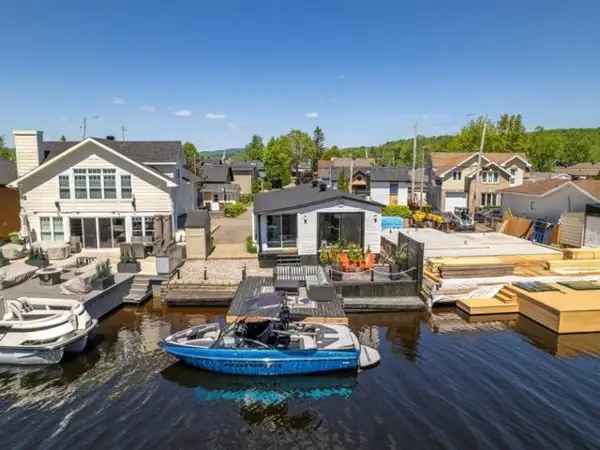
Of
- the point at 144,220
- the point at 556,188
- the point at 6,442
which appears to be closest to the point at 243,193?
the point at 144,220

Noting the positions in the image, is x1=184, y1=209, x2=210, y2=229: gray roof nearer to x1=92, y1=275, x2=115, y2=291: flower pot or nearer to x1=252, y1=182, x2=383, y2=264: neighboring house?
x1=252, y1=182, x2=383, y2=264: neighboring house

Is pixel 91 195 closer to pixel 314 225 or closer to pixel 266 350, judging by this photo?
pixel 314 225

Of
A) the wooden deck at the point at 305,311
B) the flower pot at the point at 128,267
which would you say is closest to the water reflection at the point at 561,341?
A: the wooden deck at the point at 305,311

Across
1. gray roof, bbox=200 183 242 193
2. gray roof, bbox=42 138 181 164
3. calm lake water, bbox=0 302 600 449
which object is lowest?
calm lake water, bbox=0 302 600 449

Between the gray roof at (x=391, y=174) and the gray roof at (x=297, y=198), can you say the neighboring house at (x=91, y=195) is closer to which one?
the gray roof at (x=297, y=198)

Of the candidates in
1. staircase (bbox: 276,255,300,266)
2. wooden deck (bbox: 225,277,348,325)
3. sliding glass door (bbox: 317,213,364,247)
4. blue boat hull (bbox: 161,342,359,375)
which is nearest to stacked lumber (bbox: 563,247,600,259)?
sliding glass door (bbox: 317,213,364,247)

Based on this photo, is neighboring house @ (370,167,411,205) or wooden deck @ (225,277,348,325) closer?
wooden deck @ (225,277,348,325)

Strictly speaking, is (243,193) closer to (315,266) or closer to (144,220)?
(144,220)

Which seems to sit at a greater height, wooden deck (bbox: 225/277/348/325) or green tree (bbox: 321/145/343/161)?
green tree (bbox: 321/145/343/161)
